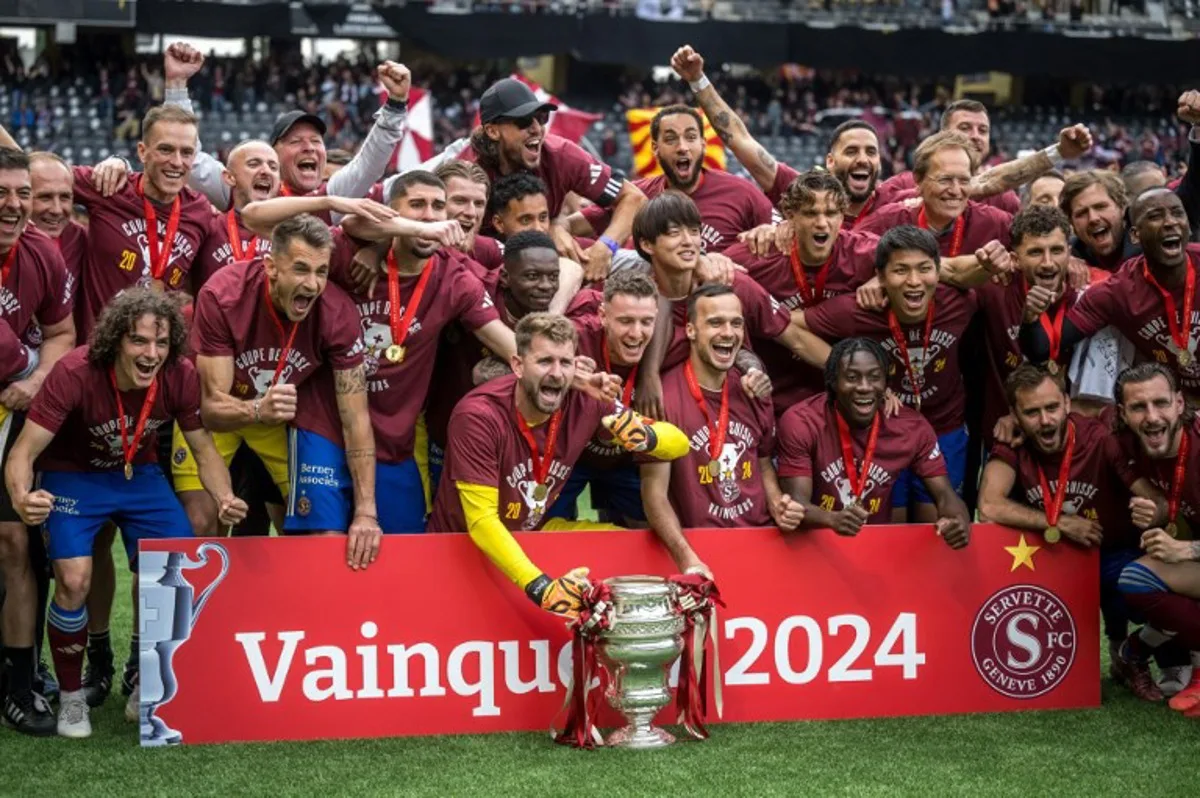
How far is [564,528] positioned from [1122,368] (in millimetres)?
2492

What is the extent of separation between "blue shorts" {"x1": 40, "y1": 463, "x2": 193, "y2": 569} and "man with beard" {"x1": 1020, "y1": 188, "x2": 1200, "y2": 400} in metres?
3.50

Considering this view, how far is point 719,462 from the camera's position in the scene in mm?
6371

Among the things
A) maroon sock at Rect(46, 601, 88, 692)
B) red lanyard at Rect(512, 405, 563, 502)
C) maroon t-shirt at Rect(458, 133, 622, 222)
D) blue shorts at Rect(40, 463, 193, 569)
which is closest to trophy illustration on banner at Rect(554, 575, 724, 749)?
red lanyard at Rect(512, 405, 563, 502)

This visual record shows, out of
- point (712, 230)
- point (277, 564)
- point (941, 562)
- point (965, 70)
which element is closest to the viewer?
point (277, 564)

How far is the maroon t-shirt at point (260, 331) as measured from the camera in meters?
6.21

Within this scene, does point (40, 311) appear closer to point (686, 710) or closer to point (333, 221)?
point (333, 221)

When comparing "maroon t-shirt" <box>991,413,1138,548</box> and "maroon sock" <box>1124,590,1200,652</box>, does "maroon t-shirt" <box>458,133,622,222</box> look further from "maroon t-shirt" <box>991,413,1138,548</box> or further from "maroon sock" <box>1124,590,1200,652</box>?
"maroon sock" <box>1124,590,1200,652</box>

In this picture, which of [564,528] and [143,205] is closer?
[564,528]

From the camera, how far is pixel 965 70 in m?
32.8

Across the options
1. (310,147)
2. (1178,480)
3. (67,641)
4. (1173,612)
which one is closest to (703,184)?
(310,147)

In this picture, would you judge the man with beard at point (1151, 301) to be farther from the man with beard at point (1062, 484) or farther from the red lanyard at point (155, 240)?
the red lanyard at point (155, 240)

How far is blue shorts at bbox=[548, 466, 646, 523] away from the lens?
6.71 m

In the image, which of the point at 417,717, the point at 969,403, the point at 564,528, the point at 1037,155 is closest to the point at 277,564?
the point at 417,717

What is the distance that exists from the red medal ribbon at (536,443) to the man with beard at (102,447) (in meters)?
1.05
